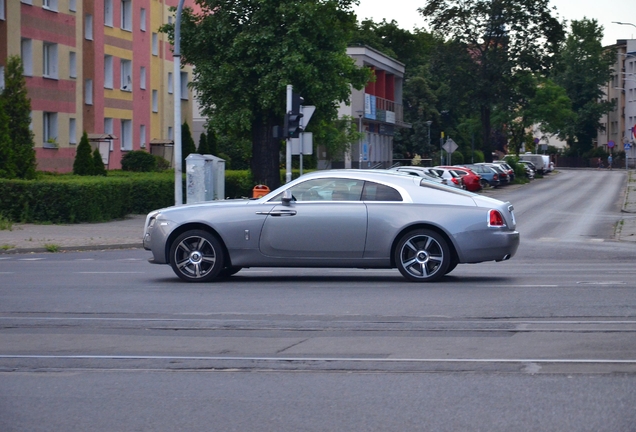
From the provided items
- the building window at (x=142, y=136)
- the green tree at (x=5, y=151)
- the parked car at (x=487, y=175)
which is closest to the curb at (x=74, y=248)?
the green tree at (x=5, y=151)

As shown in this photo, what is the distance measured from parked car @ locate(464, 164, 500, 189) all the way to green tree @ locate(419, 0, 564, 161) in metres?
14.2

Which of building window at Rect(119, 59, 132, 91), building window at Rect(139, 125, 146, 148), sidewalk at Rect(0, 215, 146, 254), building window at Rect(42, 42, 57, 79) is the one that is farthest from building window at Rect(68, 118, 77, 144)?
sidewalk at Rect(0, 215, 146, 254)

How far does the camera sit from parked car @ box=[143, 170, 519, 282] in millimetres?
13070

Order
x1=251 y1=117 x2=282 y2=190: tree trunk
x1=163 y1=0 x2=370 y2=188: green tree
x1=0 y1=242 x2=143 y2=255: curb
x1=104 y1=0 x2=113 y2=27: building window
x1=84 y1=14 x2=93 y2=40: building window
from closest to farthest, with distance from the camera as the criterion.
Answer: x1=0 y1=242 x2=143 y2=255: curb → x1=163 y1=0 x2=370 y2=188: green tree → x1=251 y1=117 x2=282 y2=190: tree trunk → x1=84 y1=14 x2=93 y2=40: building window → x1=104 y1=0 x2=113 y2=27: building window

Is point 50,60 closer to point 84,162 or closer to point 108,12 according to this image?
point 108,12

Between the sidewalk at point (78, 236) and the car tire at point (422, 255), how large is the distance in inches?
382

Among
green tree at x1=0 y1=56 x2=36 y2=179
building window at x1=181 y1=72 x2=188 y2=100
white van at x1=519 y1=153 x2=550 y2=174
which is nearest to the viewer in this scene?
green tree at x1=0 y1=56 x2=36 y2=179

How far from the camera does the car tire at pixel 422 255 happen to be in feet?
42.9

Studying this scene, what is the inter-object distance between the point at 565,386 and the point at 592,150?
132890 mm

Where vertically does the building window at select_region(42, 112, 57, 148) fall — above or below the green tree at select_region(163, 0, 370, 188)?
below

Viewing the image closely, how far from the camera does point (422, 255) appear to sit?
13133mm

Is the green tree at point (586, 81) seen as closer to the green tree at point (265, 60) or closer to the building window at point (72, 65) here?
the building window at point (72, 65)

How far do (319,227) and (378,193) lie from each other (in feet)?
2.92

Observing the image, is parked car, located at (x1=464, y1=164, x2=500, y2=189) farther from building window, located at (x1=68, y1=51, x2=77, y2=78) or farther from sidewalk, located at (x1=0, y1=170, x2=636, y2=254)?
sidewalk, located at (x1=0, y1=170, x2=636, y2=254)
